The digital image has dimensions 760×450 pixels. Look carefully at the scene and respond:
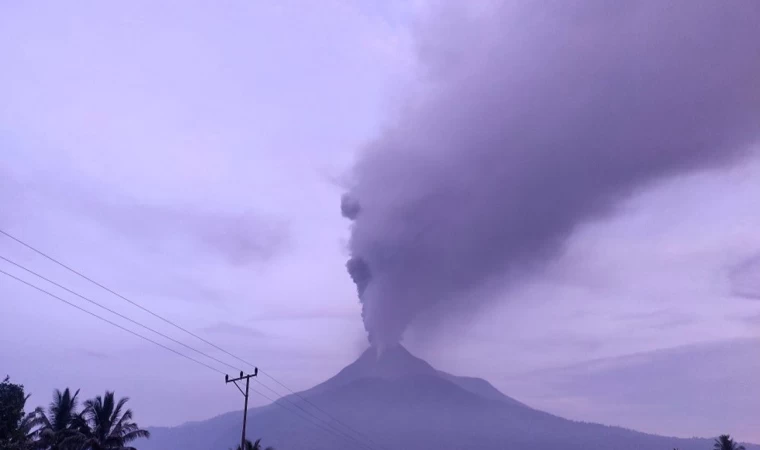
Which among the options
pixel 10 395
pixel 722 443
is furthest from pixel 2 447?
pixel 722 443

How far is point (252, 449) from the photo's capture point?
169 ft

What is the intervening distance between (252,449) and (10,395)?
2268 cm

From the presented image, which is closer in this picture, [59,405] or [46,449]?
[46,449]

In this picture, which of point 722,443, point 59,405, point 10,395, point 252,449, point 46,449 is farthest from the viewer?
point 722,443

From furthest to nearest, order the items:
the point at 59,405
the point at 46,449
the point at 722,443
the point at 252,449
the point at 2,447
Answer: the point at 722,443 < the point at 252,449 < the point at 59,405 < the point at 46,449 < the point at 2,447

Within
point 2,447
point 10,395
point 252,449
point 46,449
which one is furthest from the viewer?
Answer: point 252,449

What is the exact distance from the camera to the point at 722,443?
255 feet

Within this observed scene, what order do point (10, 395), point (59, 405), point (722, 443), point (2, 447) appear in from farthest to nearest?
1. point (722, 443)
2. point (59, 405)
3. point (10, 395)
4. point (2, 447)

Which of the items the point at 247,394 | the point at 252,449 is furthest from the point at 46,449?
the point at 252,449

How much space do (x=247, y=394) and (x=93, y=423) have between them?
10692mm

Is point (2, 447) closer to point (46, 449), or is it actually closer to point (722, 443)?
point (46, 449)

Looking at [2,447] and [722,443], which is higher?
[722,443]

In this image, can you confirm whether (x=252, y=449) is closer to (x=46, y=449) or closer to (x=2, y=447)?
(x=46, y=449)

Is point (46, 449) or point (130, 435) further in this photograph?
A: point (130, 435)
